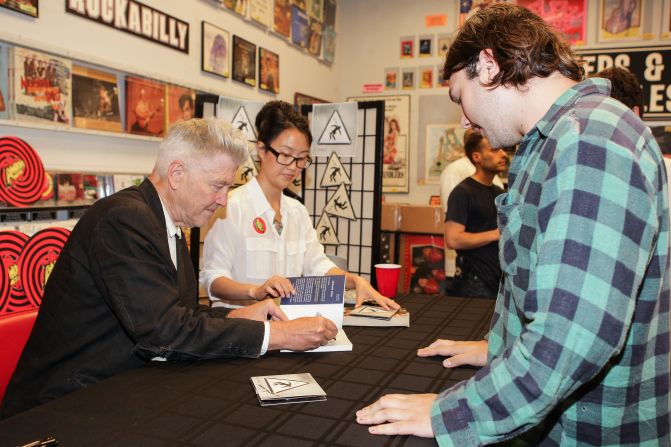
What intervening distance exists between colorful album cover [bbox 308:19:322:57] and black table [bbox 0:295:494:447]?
14.7 feet

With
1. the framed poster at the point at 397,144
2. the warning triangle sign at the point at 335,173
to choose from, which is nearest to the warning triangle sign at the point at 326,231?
the warning triangle sign at the point at 335,173

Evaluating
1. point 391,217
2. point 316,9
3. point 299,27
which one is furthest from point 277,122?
point 316,9

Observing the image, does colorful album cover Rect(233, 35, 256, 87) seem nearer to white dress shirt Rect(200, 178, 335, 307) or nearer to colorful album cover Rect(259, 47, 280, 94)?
colorful album cover Rect(259, 47, 280, 94)

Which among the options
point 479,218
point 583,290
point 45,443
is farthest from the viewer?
point 479,218

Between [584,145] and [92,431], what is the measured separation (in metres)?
0.92

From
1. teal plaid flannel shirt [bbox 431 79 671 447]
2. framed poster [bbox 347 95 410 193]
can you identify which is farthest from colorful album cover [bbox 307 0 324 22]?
teal plaid flannel shirt [bbox 431 79 671 447]

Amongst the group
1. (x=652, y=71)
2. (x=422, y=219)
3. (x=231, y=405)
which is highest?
(x=652, y=71)

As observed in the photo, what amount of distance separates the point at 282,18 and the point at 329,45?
1090mm

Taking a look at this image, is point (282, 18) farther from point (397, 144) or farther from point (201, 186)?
point (201, 186)

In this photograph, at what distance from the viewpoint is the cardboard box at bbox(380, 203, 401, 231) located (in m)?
5.04

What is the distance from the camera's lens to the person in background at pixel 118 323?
127 centimetres

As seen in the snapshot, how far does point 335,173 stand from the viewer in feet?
10.1

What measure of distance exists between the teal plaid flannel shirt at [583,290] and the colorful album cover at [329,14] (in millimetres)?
5179

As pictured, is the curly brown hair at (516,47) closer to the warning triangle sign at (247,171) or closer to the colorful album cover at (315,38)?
the warning triangle sign at (247,171)
